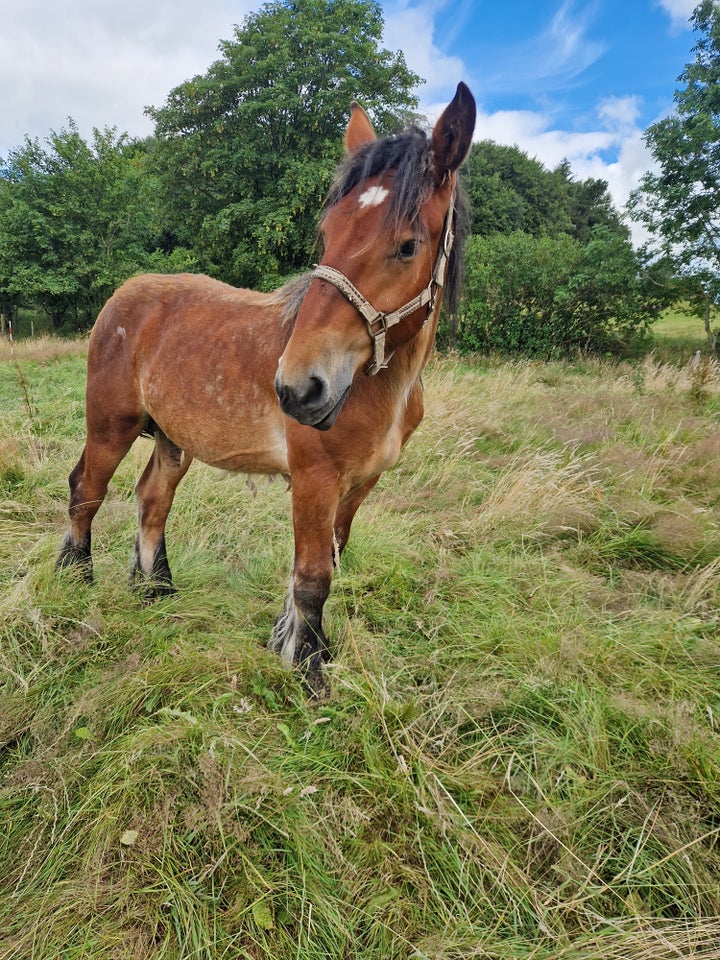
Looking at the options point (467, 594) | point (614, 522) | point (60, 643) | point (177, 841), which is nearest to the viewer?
point (177, 841)

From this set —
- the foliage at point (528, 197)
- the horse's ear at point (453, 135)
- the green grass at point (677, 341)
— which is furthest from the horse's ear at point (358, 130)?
the foliage at point (528, 197)

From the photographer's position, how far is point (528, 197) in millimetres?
33969

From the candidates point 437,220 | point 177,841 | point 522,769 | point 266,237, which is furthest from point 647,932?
point 266,237

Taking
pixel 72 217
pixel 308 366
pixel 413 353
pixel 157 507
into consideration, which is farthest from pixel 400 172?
pixel 72 217

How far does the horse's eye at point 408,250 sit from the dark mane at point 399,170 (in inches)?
2.8

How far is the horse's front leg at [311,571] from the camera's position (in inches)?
81.6

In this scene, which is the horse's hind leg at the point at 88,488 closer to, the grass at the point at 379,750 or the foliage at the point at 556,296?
the grass at the point at 379,750

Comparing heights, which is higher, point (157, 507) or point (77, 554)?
point (157, 507)

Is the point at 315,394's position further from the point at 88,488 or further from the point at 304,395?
the point at 88,488

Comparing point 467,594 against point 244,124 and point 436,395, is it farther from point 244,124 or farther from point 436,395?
point 244,124

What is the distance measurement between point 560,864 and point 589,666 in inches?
39.1

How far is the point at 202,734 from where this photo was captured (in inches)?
71.1

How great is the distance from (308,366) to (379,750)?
1505 mm

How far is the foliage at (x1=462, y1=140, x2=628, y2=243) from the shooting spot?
29.8 metres
